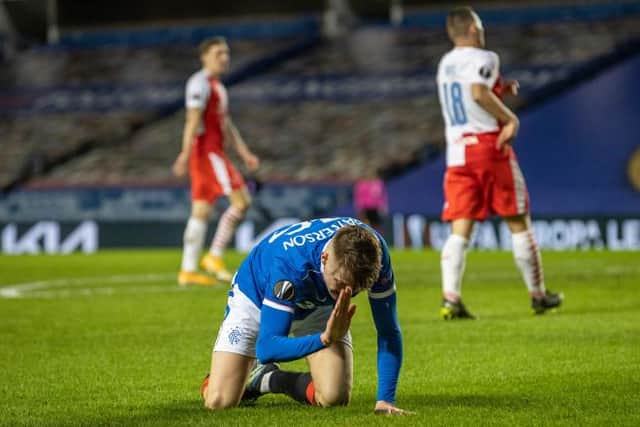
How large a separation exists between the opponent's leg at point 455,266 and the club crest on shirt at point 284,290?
4183 millimetres

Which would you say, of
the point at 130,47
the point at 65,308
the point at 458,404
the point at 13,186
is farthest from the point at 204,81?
the point at 130,47

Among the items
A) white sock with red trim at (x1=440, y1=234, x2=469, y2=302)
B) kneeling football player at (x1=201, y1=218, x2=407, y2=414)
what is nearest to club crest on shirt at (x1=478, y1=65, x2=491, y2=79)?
white sock with red trim at (x1=440, y1=234, x2=469, y2=302)

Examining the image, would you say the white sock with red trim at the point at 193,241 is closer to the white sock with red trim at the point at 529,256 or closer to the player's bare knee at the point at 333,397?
the white sock with red trim at the point at 529,256

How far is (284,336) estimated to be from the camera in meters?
5.21

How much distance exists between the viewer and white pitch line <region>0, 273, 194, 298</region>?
12.5 m

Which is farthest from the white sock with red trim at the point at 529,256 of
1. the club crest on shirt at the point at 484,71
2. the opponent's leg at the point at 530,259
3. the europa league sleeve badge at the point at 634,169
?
the europa league sleeve badge at the point at 634,169

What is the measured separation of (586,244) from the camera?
1923 centimetres

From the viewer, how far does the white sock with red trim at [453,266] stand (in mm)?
9289

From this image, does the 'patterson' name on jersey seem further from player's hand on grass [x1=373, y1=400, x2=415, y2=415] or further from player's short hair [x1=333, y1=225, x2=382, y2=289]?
player's hand on grass [x1=373, y1=400, x2=415, y2=415]

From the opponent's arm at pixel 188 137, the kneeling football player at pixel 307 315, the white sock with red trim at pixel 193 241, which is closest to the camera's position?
the kneeling football player at pixel 307 315

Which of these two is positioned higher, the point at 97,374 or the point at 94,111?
the point at 97,374

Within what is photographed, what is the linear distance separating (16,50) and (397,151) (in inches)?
458

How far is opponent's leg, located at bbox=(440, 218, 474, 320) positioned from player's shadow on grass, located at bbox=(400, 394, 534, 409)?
10.8 feet

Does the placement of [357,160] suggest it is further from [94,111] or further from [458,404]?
[458,404]
